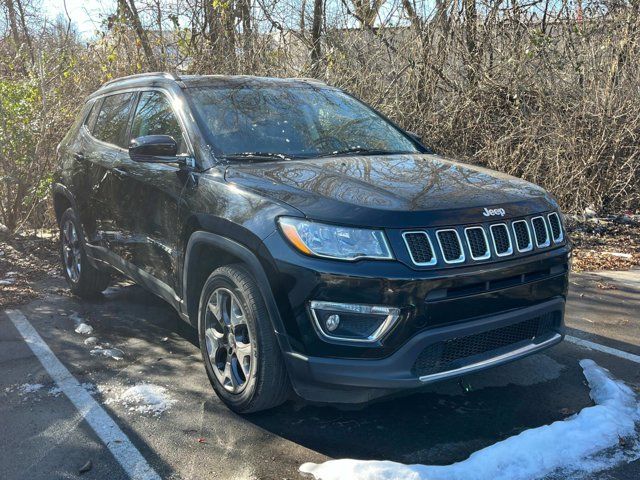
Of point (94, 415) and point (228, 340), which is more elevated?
point (228, 340)

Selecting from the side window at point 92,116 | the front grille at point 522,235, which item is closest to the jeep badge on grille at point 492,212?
the front grille at point 522,235

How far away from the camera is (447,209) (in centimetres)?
314

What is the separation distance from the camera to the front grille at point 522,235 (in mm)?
3340

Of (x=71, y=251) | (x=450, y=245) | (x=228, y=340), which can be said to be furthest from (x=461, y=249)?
(x=71, y=251)

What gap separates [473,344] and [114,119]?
11.8 ft

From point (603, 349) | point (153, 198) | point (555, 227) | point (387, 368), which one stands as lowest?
point (603, 349)

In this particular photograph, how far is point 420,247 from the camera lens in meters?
3.02

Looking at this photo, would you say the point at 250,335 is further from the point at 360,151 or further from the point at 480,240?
the point at 360,151

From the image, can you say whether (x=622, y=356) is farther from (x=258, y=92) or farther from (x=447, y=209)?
(x=258, y=92)

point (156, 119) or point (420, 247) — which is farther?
point (156, 119)

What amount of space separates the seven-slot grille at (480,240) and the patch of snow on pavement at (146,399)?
1.80 m

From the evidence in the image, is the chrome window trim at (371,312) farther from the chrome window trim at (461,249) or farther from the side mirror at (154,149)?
the side mirror at (154,149)

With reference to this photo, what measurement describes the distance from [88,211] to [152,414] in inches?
92.8

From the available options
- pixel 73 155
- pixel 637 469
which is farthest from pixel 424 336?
pixel 73 155
